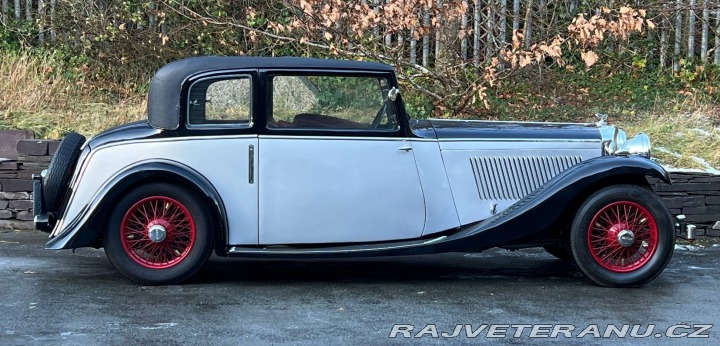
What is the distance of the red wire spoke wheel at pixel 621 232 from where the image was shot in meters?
6.68

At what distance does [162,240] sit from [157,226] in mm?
94

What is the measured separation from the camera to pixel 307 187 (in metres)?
6.59

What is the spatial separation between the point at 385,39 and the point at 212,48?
201 centimetres

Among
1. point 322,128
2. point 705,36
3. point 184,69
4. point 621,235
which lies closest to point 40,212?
point 184,69

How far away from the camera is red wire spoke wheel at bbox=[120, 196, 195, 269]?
21.4ft

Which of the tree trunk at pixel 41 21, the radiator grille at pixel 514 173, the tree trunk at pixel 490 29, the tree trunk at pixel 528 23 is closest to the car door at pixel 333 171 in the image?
the radiator grille at pixel 514 173

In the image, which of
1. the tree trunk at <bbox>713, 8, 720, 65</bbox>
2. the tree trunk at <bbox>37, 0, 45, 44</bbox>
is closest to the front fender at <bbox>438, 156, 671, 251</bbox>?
the tree trunk at <bbox>713, 8, 720, 65</bbox>

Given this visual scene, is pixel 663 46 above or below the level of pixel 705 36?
below

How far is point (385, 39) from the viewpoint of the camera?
442 inches

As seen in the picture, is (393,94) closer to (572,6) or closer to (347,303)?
(347,303)

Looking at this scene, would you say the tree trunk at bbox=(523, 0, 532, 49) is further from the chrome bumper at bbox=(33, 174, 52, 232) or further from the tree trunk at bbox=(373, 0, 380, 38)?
the chrome bumper at bbox=(33, 174, 52, 232)

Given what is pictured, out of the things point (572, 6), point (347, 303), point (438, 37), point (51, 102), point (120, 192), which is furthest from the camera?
point (572, 6)

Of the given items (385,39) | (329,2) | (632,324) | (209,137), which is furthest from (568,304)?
(385,39)

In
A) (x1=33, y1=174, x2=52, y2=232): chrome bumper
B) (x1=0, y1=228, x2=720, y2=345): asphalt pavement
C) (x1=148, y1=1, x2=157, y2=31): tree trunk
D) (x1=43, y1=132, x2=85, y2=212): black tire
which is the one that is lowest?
(x1=0, y1=228, x2=720, y2=345): asphalt pavement
